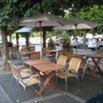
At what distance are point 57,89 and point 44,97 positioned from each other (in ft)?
2.74

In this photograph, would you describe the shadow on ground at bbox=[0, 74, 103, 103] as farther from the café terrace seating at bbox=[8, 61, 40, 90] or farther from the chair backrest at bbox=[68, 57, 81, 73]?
the chair backrest at bbox=[68, 57, 81, 73]

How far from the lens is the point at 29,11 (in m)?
8.53

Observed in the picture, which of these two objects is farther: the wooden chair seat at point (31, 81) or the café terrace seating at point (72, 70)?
the café terrace seating at point (72, 70)

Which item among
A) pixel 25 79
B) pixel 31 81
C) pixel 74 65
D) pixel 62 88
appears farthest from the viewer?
pixel 74 65

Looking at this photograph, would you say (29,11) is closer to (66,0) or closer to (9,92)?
(66,0)

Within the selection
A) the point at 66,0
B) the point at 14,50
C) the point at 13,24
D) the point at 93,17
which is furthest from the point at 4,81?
the point at 93,17

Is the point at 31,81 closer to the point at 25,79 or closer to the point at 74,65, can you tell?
the point at 25,79

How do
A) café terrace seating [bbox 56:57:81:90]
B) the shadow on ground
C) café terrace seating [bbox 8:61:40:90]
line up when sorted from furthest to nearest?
café terrace seating [bbox 56:57:81:90]
café terrace seating [bbox 8:61:40:90]
the shadow on ground

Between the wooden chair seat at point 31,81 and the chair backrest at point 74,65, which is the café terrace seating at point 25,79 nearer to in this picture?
the wooden chair seat at point 31,81

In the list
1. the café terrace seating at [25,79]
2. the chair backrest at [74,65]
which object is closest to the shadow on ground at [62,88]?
the café terrace seating at [25,79]

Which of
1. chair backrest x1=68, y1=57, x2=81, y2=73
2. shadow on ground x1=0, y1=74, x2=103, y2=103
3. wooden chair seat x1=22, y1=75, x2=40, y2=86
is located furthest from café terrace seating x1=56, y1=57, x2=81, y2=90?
wooden chair seat x1=22, y1=75, x2=40, y2=86

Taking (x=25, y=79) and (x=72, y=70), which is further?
(x=72, y=70)

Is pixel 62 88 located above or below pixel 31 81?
below

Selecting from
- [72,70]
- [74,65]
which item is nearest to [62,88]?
[72,70]
